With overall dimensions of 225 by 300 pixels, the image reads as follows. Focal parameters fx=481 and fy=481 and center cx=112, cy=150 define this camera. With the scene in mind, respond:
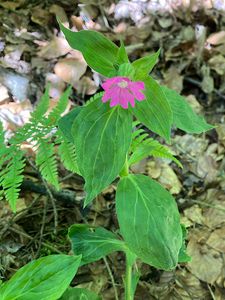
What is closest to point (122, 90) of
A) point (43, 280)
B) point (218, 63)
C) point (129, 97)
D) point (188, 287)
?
point (129, 97)

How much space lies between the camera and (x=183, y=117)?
3.61ft

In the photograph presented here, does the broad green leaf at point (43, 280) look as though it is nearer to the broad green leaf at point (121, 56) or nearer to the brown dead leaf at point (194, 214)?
the broad green leaf at point (121, 56)

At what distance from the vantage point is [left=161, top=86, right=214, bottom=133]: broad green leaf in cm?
110

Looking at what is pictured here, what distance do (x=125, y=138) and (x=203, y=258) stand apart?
0.92 meters

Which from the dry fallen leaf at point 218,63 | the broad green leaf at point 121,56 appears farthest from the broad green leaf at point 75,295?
the dry fallen leaf at point 218,63

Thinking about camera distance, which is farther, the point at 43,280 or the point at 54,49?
the point at 54,49

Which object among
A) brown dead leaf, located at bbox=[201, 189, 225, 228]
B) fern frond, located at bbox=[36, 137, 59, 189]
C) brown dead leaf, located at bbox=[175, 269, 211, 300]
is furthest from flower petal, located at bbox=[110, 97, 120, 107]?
brown dead leaf, located at bbox=[201, 189, 225, 228]

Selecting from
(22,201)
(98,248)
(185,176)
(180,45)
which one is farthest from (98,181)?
(180,45)

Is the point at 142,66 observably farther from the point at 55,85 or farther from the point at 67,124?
the point at 55,85

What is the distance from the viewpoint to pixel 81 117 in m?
1.01

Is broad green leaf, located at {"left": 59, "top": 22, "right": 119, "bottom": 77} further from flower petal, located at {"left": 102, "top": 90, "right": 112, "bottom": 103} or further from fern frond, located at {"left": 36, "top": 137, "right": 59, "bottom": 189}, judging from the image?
fern frond, located at {"left": 36, "top": 137, "right": 59, "bottom": 189}

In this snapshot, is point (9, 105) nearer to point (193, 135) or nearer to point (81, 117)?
point (193, 135)

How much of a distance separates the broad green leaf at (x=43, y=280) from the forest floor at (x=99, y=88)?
49 cm

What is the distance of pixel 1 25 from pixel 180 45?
3.03 ft
